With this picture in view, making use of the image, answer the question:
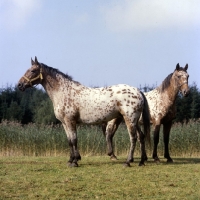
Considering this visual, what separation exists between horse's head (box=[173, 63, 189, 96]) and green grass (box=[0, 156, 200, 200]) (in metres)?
1.70

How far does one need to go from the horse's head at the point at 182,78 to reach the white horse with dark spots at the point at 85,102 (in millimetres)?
981

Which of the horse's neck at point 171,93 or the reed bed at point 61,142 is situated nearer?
the horse's neck at point 171,93

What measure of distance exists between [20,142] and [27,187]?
7.32 meters

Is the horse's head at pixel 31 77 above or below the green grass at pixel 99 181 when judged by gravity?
above

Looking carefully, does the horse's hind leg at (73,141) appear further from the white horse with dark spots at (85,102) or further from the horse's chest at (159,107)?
the horse's chest at (159,107)

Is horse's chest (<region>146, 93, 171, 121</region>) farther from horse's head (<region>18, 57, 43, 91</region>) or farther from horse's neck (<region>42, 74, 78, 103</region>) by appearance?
horse's head (<region>18, 57, 43, 91</region>)

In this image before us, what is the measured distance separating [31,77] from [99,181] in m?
3.37

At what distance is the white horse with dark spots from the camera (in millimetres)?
8273

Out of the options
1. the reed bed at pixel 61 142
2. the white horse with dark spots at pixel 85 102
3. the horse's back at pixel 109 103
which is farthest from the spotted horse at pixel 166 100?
the reed bed at pixel 61 142

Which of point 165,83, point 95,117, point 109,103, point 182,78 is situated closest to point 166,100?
point 165,83

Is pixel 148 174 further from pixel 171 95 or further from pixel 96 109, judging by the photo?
pixel 171 95

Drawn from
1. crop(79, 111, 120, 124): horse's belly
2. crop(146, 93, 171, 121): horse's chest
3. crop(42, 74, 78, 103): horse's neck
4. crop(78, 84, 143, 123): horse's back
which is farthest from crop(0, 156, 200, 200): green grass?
crop(42, 74, 78, 103): horse's neck

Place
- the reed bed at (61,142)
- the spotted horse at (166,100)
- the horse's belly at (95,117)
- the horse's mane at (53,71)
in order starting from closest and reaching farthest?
the horse's belly at (95,117) < the horse's mane at (53,71) < the spotted horse at (166,100) < the reed bed at (61,142)

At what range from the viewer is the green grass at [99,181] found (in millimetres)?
5527
